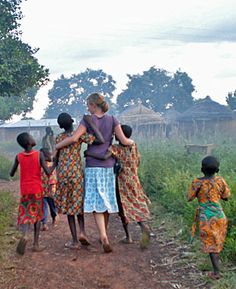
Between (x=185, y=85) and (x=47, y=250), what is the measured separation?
54667mm

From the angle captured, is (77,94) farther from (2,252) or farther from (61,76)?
(2,252)

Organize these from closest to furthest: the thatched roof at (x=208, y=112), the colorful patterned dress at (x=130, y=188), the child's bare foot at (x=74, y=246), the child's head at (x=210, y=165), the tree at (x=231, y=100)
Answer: the child's head at (x=210, y=165)
the child's bare foot at (x=74, y=246)
the colorful patterned dress at (x=130, y=188)
the thatched roof at (x=208, y=112)
the tree at (x=231, y=100)

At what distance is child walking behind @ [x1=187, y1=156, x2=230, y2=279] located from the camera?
13.5 feet

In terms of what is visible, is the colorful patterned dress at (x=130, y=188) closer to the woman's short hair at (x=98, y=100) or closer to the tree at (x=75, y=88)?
the woman's short hair at (x=98, y=100)

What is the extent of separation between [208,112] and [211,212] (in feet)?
91.4

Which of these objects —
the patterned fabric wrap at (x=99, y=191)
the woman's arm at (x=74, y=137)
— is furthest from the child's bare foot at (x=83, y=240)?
the woman's arm at (x=74, y=137)

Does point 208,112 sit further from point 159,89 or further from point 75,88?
point 75,88

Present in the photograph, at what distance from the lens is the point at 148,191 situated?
29.3 ft

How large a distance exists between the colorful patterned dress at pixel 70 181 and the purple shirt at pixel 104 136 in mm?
154

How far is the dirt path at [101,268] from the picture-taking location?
405 cm

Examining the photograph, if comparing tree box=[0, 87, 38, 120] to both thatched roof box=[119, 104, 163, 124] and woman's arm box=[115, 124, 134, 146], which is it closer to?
thatched roof box=[119, 104, 163, 124]

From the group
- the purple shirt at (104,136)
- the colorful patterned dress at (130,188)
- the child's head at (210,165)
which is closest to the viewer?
the child's head at (210,165)

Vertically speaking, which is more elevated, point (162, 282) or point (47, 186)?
point (47, 186)

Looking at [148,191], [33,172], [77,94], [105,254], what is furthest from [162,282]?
[77,94]
